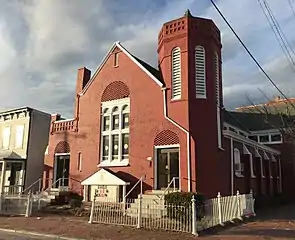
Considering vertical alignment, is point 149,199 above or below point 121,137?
below

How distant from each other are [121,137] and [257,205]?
11711 millimetres

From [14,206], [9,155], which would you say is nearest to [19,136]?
[9,155]

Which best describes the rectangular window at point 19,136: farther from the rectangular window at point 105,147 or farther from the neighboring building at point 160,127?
the rectangular window at point 105,147

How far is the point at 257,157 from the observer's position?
1122 inches

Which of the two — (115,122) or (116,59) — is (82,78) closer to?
(116,59)

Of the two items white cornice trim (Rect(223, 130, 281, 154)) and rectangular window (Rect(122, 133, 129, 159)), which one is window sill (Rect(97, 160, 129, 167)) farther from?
white cornice trim (Rect(223, 130, 281, 154))

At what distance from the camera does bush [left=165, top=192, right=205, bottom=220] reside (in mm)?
14310

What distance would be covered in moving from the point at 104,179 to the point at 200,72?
9.12 m

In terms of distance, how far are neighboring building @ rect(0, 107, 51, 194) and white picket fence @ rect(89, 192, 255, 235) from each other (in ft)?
47.9

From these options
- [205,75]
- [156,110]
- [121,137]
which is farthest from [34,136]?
[205,75]

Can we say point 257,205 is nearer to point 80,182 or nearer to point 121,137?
point 121,137

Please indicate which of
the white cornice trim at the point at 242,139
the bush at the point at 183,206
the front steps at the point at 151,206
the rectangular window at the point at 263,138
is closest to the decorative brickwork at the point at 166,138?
the front steps at the point at 151,206

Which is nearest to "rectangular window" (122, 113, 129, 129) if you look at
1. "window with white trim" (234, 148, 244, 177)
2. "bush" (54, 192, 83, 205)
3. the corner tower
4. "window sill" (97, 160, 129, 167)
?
"window sill" (97, 160, 129, 167)

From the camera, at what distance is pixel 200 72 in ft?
69.0
